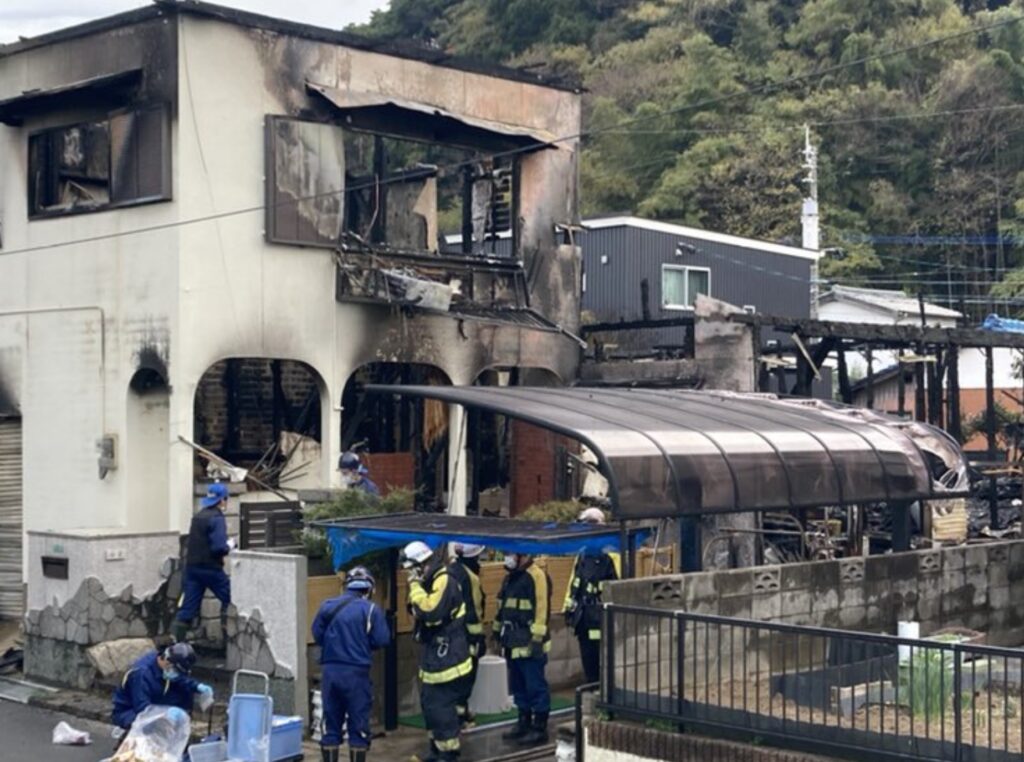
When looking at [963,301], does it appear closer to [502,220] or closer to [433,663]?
[502,220]

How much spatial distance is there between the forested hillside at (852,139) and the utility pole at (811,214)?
2125mm

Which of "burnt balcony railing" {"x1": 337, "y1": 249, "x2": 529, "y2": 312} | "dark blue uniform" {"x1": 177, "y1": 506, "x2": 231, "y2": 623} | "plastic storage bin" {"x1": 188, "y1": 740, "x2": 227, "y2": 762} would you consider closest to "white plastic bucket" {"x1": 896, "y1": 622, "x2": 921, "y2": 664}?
"plastic storage bin" {"x1": 188, "y1": 740, "x2": 227, "y2": 762}

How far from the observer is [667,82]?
Answer: 2233 inches

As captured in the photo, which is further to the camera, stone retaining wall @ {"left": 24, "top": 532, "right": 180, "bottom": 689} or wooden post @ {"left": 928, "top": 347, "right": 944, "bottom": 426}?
wooden post @ {"left": 928, "top": 347, "right": 944, "bottom": 426}

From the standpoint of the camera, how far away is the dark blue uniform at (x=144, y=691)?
11805mm

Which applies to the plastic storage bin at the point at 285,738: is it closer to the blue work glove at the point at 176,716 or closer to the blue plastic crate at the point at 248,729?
the blue plastic crate at the point at 248,729

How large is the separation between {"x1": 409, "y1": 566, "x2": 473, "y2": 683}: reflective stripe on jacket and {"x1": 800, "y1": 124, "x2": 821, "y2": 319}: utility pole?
81.7 feet

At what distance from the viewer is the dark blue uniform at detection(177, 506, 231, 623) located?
50.5 ft

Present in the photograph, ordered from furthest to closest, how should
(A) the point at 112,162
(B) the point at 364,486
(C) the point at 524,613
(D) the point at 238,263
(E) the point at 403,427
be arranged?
(E) the point at 403,427 → (A) the point at 112,162 → (D) the point at 238,263 → (B) the point at 364,486 → (C) the point at 524,613

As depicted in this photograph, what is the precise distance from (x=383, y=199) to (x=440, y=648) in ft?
36.2

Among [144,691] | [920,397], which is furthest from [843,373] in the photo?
[144,691]

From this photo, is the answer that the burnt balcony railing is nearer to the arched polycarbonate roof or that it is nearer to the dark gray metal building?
the arched polycarbonate roof

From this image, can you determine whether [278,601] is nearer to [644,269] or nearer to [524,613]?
[524,613]

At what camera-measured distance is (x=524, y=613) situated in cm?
1352
